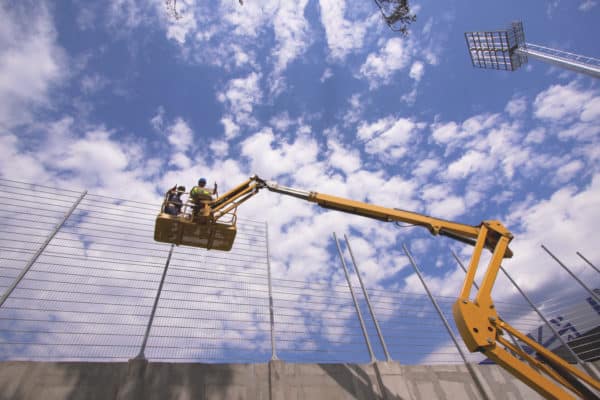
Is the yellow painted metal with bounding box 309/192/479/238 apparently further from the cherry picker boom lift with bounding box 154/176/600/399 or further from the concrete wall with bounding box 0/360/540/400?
the concrete wall with bounding box 0/360/540/400

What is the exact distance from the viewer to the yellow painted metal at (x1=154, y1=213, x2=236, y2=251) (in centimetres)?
671

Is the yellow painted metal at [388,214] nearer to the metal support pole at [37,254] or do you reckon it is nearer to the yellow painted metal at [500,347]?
the yellow painted metal at [500,347]

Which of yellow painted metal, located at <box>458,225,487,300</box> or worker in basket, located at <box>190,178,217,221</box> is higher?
worker in basket, located at <box>190,178,217,221</box>

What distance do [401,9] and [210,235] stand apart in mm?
6622

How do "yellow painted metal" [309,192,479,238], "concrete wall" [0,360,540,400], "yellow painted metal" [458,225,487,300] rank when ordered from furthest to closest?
1. "yellow painted metal" [309,192,479,238]
2. "yellow painted metal" [458,225,487,300]
3. "concrete wall" [0,360,540,400]

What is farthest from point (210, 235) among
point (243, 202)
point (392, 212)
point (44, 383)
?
point (392, 212)

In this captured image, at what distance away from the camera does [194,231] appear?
22.9 ft

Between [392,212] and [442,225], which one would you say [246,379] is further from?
[442,225]

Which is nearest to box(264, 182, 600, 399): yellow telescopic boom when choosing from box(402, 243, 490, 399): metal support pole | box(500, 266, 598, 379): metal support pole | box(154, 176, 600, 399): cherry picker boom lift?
box(154, 176, 600, 399): cherry picker boom lift

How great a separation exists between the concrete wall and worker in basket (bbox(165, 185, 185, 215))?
3.01 meters

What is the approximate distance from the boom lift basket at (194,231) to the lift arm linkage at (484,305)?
1.07 feet

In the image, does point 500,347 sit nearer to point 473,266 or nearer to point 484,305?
point 484,305

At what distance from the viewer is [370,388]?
705 cm

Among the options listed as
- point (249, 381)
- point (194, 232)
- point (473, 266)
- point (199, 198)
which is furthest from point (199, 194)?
point (473, 266)
